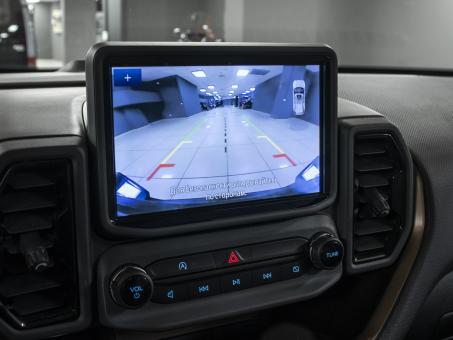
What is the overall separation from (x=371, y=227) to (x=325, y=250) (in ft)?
0.66

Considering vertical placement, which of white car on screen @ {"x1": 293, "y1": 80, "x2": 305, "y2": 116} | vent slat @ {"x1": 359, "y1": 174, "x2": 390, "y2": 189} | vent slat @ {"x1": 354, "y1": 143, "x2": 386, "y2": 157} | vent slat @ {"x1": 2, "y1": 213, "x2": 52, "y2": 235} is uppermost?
white car on screen @ {"x1": 293, "y1": 80, "x2": 305, "y2": 116}

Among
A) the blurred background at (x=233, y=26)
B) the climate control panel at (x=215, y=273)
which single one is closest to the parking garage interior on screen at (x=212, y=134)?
the climate control panel at (x=215, y=273)

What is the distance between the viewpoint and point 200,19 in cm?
254

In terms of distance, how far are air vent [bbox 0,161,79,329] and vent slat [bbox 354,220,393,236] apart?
2.50 feet

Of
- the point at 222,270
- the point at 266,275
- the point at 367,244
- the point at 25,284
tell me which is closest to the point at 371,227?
the point at 367,244

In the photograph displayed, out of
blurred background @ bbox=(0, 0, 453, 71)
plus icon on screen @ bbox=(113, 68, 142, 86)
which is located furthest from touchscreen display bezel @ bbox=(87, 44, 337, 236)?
blurred background @ bbox=(0, 0, 453, 71)

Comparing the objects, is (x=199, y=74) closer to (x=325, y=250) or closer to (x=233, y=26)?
(x=325, y=250)

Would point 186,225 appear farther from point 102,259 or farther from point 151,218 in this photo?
point 102,259

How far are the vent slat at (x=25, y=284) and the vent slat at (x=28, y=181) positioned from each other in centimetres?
19

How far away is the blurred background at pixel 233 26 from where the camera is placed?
2.13m

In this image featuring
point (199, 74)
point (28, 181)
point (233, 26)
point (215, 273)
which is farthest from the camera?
point (233, 26)

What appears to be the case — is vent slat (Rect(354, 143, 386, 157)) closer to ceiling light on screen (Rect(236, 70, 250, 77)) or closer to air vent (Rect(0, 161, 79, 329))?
ceiling light on screen (Rect(236, 70, 250, 77))

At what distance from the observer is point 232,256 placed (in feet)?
4.52

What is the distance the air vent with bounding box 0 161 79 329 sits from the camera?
1.15 m
